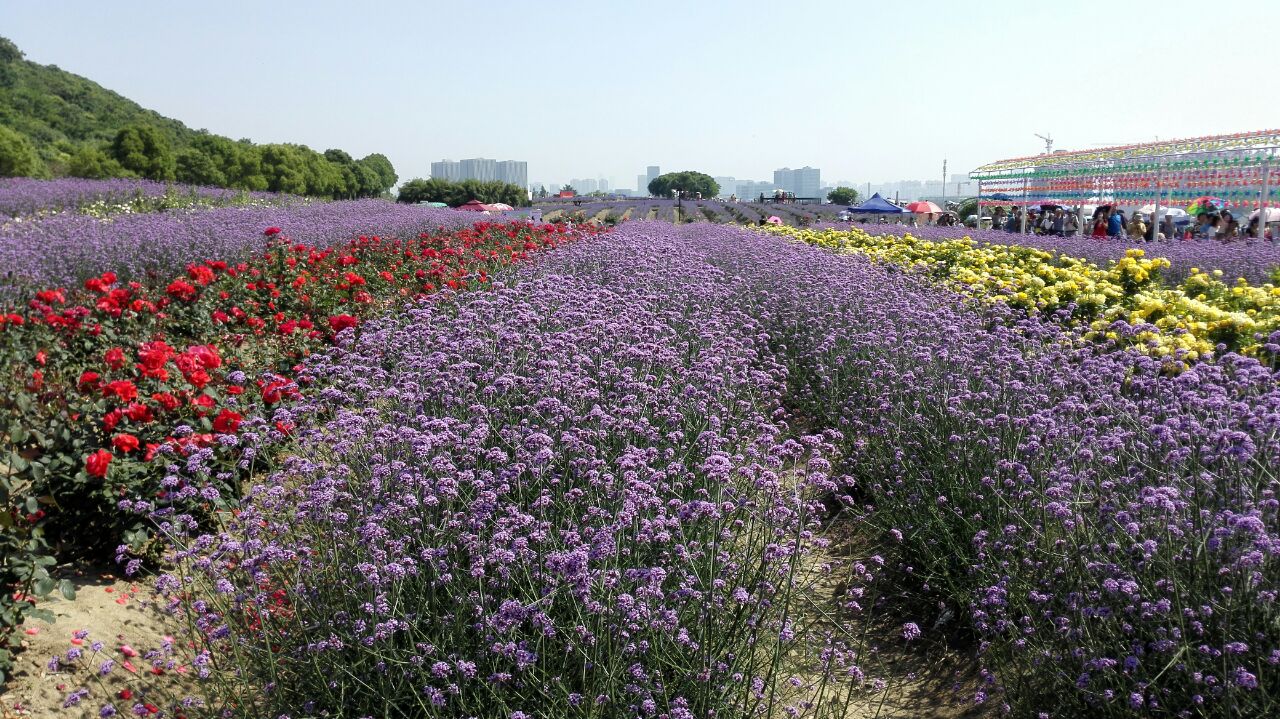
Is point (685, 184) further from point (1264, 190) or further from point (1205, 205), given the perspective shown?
point (1264, 190)

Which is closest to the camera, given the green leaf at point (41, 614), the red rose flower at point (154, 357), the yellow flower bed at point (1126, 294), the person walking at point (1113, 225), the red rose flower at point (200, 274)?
the green leaf at point (41, 614)

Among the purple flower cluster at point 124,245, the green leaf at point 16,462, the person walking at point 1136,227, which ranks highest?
the person walking at point 1136,227

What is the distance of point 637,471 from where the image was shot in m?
2.84

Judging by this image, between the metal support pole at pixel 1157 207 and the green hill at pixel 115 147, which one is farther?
the green hill at pixel 115 147

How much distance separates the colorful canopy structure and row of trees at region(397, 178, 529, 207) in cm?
5104

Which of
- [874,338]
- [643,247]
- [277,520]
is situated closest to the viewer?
[277,520]

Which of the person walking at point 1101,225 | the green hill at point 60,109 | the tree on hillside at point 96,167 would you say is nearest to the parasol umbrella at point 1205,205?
the person walking at point 1101,225

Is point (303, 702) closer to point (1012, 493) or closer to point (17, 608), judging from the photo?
point (17, 608)

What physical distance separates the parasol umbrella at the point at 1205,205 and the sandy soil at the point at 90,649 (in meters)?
19.0

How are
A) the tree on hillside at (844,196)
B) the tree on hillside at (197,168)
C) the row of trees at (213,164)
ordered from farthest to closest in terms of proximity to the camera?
the tree on hillside at (844,196) → the tree on hillside at (197,168) → the row of trees at (213,164)

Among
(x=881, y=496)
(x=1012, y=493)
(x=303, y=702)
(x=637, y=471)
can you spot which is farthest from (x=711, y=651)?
(x=881, y=496)

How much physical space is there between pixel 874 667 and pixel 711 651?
3.93 feet

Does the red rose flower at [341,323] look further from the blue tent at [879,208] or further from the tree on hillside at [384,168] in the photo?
the tree on hillside at [384,168]

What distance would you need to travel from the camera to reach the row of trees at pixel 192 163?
93.5 feet
